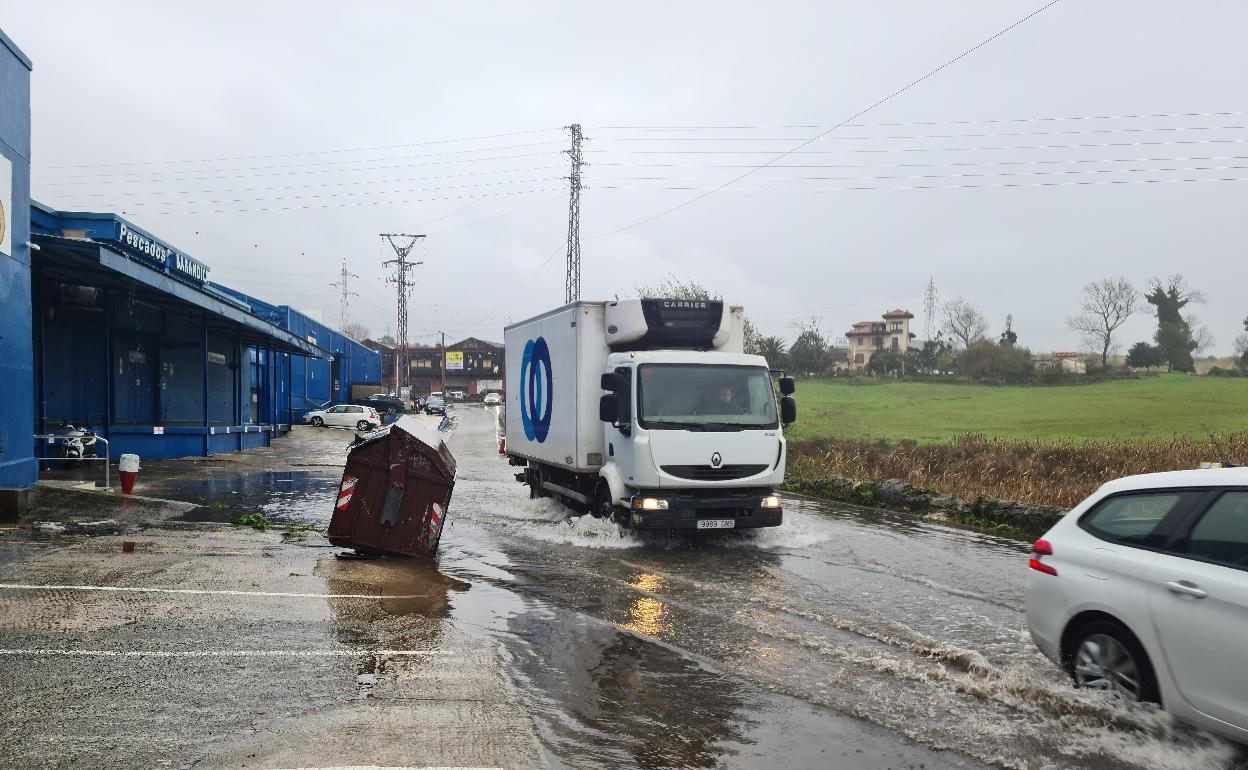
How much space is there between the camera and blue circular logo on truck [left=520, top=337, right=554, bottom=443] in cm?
1408

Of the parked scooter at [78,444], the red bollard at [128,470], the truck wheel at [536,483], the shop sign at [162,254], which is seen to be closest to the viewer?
the red bollard at [128,470]

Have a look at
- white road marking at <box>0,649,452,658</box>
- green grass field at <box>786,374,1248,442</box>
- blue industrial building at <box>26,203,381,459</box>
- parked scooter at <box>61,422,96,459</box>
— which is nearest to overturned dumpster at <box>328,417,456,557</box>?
white road marking at <box>0,649,452,658</box>

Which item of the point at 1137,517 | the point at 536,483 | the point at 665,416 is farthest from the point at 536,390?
the point at 1137,517

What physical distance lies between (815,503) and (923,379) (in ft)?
119

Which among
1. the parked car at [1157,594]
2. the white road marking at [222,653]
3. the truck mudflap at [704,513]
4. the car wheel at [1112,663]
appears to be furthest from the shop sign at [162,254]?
the car wheel at [1112,663]

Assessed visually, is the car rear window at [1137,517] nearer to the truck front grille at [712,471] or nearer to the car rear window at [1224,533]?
the car rear window at [1224,533]

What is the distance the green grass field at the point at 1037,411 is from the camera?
85.0 ft

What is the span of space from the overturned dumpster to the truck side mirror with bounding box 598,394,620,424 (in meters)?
2.28

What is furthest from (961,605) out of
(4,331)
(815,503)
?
(4,331)

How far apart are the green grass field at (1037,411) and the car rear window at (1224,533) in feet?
62.3

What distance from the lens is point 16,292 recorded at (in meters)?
13.9

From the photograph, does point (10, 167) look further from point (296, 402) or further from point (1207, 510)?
point (296, 402)

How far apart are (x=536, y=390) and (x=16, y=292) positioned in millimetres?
8260

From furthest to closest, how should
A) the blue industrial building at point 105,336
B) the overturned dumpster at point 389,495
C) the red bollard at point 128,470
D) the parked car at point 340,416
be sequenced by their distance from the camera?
the parked car at point 340,416 → the red bollard at point 128,470 → the blue industrial building at point 105,336 → the overturned dumpster at point 389,495
